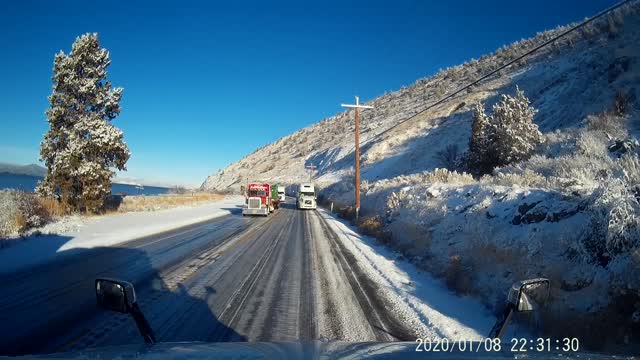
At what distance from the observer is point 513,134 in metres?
24.2

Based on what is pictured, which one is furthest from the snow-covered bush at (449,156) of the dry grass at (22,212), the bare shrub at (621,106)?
the dry grass at (22,212)

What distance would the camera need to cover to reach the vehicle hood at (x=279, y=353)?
9.35 feet

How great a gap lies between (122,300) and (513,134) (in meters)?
25.0

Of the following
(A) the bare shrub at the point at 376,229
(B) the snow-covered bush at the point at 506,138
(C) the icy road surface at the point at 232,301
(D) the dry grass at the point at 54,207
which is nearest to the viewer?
(C) the icy road surface at the point at 232,301

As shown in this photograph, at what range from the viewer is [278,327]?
224 inches

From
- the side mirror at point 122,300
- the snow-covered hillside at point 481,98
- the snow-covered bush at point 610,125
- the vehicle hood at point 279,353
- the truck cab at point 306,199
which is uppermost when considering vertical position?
the snow-covered hillside at point 481,98

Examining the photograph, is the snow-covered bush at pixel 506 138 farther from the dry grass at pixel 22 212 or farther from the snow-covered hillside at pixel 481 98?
the dry grass at pixel 22 212

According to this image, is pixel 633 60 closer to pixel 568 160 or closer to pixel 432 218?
pixel 568 160

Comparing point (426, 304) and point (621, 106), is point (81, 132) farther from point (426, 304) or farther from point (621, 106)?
point (621, 106)

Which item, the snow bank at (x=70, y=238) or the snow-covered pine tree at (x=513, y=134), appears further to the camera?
the snow-covered pine tree at (x=513, y=134)

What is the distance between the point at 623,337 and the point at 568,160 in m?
10.2

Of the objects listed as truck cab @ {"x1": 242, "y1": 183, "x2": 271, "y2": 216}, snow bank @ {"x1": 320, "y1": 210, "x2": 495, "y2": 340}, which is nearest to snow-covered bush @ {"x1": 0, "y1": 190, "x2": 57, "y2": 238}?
snow bank @ {"x1": 320, "y1": 210, "x2": 495, "y2": 340}

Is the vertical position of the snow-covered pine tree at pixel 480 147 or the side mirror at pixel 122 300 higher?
the snow-covered pine tree at pixel 480 147

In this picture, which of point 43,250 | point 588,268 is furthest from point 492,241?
point 43,250
